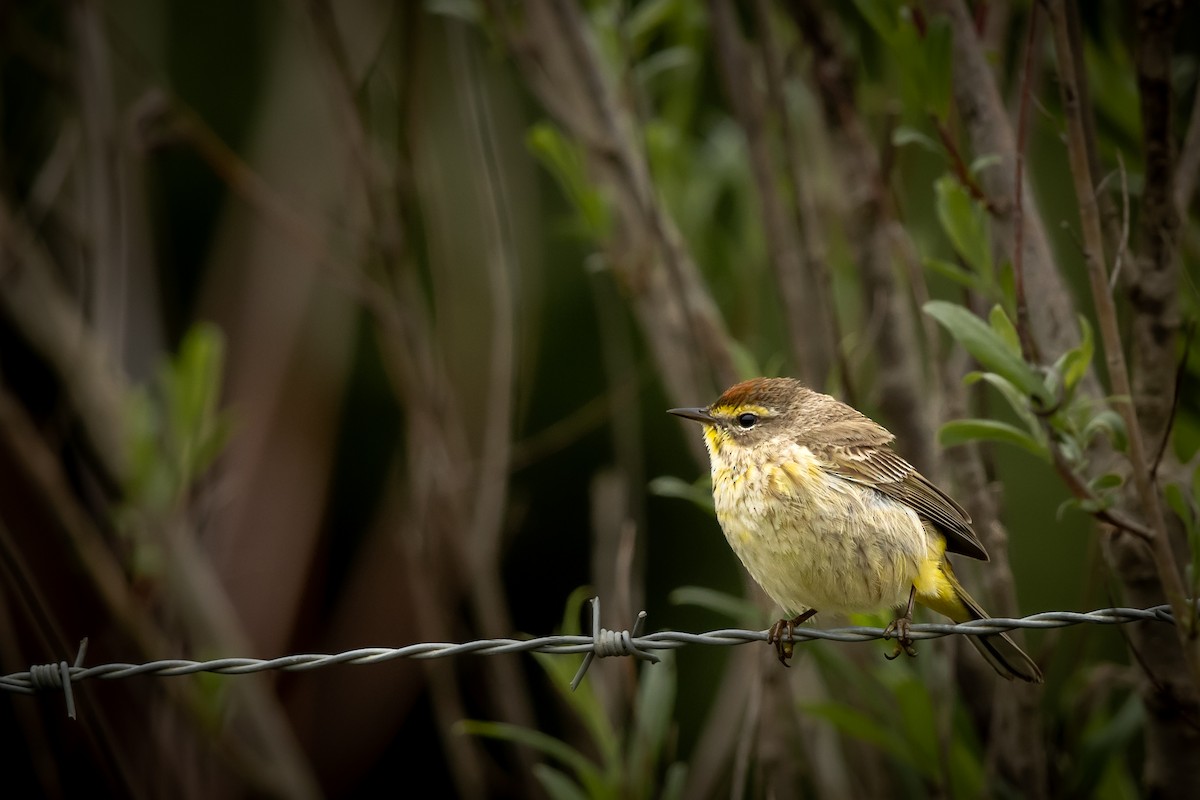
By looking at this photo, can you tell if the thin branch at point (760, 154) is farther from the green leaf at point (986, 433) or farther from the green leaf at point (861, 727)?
the green leaf at point (986, 433)

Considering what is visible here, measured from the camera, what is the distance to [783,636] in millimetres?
3678

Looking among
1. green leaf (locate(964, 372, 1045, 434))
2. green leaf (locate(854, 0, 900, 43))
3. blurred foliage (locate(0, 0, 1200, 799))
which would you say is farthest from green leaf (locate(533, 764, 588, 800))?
green leaf (locate(854, 0, 900, 43))

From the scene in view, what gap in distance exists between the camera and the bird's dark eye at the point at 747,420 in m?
4.05

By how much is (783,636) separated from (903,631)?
414mm

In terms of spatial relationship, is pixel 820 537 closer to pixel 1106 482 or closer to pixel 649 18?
pixel 1106 482

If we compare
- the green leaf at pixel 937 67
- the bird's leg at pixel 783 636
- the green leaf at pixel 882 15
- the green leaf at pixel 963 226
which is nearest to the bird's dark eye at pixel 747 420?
the bird's leg at pixel 783 636

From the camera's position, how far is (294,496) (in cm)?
620

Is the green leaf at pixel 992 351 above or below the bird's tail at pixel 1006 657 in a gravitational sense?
above

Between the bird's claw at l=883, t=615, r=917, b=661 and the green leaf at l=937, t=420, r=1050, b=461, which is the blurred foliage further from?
the bird's claw at l=883, t=615, r=917, b=661

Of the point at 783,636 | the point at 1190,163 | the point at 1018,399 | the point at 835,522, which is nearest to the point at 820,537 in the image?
the point at 835,522

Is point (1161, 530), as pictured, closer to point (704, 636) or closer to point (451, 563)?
point (704, 636)

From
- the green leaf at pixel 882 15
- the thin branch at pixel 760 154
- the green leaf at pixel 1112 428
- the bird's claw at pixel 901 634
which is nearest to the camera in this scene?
the green leaf at pixel 1112 428

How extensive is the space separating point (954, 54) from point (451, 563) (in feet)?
10.5

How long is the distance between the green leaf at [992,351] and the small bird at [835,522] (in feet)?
2.41
